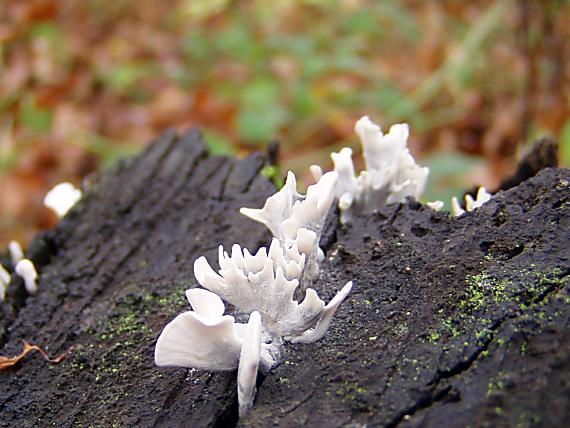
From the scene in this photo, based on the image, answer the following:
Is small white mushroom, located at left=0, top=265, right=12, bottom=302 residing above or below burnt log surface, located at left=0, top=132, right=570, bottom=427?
above

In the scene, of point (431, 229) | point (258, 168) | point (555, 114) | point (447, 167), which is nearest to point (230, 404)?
point (431, 229)

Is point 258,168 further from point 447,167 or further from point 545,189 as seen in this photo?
point 447,167

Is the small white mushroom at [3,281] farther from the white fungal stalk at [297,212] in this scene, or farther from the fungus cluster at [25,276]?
the white fungal stalk at [297,212]

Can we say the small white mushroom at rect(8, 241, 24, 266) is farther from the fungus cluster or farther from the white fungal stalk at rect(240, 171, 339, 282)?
the white fungal stalk at rect(240, 171, 339, 282)

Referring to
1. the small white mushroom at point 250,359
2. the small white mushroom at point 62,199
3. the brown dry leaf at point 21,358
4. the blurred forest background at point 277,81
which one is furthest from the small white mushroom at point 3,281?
the blurred forest background at point 277,81

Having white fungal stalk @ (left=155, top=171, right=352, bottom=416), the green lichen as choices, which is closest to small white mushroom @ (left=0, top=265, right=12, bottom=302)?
white fungal stalk @ (left=155, top=171, right=352, bottom=416)
